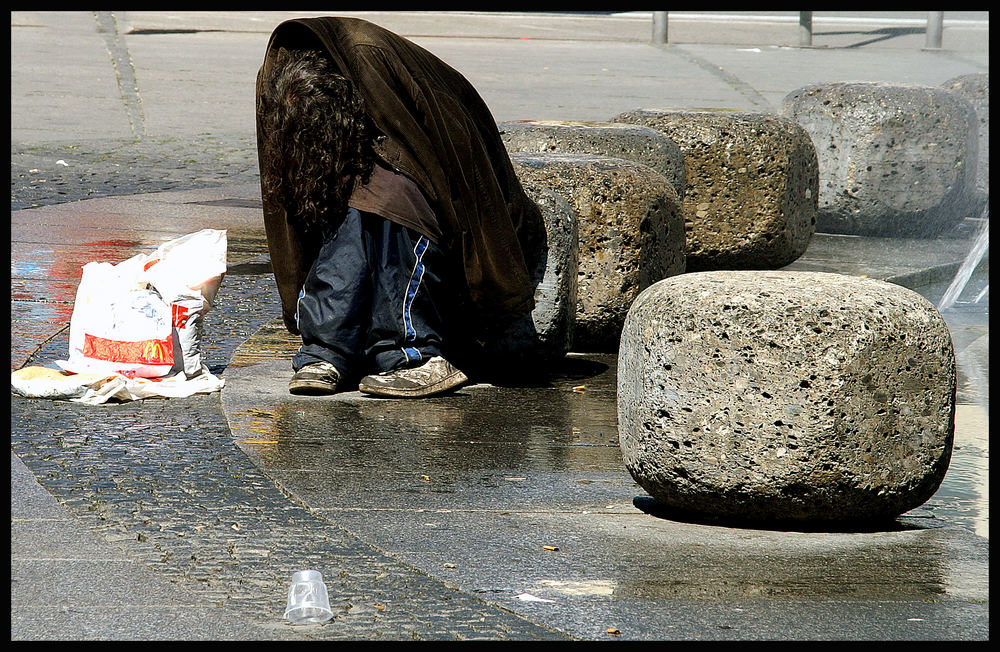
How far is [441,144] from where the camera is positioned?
498 centimetres

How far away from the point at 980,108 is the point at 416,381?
21.5 feet

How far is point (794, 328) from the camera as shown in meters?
3.57

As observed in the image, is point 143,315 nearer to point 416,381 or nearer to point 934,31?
point 416,381

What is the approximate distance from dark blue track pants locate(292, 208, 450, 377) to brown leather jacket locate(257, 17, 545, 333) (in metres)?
0.16

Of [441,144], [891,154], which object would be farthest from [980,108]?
[441,144]

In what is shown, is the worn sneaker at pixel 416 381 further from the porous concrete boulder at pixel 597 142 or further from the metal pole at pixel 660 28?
the metal pole at pixel 660 28

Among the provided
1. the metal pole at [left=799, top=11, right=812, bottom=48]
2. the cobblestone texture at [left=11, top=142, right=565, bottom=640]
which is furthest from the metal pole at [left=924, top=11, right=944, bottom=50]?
the cobblestone texture at [left=11, top=142, right=565, bottom=640]

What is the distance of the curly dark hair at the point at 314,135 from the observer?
4918mm

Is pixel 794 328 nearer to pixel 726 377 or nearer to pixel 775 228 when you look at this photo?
pixel 726 377

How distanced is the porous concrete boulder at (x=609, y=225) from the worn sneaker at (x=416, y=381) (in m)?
0.93

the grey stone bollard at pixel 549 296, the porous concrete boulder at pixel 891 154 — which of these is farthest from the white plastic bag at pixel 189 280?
the porous concrete boulder at pixel 891 154

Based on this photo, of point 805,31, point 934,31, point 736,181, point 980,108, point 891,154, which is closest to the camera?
point 736,181

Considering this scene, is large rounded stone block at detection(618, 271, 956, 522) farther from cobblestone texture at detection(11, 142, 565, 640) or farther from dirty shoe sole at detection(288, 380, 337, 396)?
dirty shoe sole at detection(288, 380, 337, 396)
